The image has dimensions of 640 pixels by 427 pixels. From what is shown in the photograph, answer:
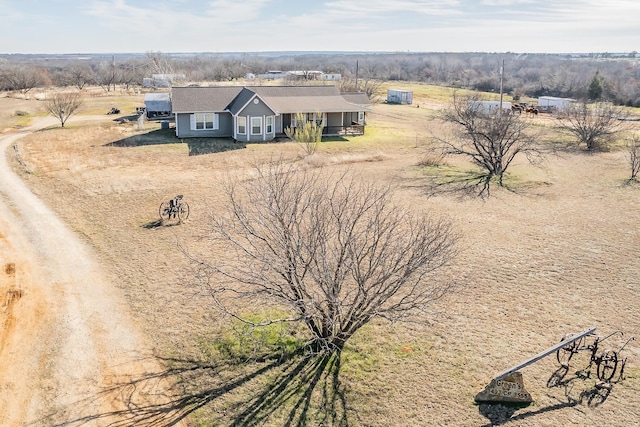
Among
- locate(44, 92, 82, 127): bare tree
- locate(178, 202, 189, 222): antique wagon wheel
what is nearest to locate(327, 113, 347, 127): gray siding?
locate(178, 202, 189, 222): antique wagon wheel

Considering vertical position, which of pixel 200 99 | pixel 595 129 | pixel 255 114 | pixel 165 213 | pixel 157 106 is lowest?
pixel 165 213

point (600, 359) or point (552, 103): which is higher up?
point (552, 103)

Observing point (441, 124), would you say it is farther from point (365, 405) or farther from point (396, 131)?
point (365, 405)

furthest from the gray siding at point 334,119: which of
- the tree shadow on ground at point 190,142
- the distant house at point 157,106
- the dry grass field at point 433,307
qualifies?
the distant house at point 157,106

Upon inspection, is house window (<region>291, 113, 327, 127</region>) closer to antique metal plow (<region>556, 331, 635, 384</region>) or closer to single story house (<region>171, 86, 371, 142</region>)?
single story house (<region>171, 86, 371, 142</region>)

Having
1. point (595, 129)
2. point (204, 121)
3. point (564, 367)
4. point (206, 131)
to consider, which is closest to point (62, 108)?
point (204, 121)

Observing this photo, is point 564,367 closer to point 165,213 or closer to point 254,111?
point 165,213
